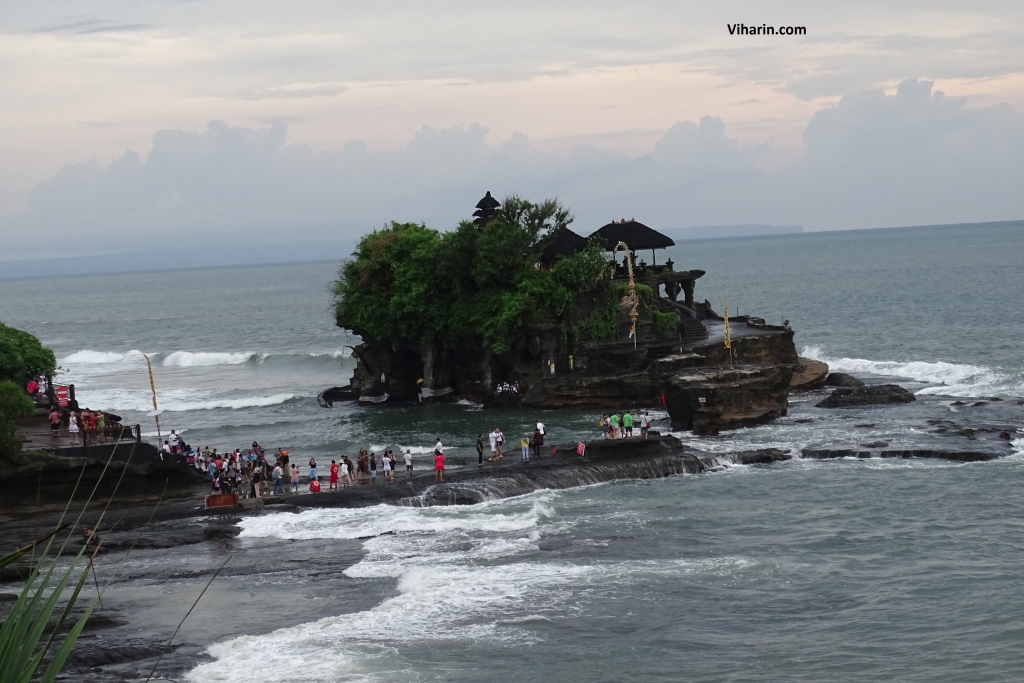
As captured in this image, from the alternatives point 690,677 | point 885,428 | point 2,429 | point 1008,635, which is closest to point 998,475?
point 885,428

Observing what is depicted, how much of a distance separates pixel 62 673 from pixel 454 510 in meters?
13.6

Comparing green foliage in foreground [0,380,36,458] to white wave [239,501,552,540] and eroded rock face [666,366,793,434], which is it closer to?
white wave [239,501,552,540]

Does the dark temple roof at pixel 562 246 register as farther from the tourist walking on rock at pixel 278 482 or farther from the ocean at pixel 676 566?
the tourist walking on rock at pixel 278 482

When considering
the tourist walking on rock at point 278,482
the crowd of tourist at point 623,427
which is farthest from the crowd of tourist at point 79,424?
the crowd of tourist at point 623,427

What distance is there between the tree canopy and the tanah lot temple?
0.88 meters

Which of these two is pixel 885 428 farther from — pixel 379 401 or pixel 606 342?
pixel 379 401

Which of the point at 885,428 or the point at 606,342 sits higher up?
the point at 606,342

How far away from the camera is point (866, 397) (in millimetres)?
48750

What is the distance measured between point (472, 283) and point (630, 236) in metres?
8.36

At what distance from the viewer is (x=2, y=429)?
33.2 meters

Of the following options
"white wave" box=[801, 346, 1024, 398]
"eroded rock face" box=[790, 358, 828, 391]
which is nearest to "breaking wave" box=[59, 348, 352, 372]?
"white wave" box=[801, 346, 1024, 398]

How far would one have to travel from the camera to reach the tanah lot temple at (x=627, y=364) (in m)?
44.8

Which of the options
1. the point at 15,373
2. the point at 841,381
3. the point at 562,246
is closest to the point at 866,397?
the point at 841,381

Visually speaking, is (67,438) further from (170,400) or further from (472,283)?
(170,400)
